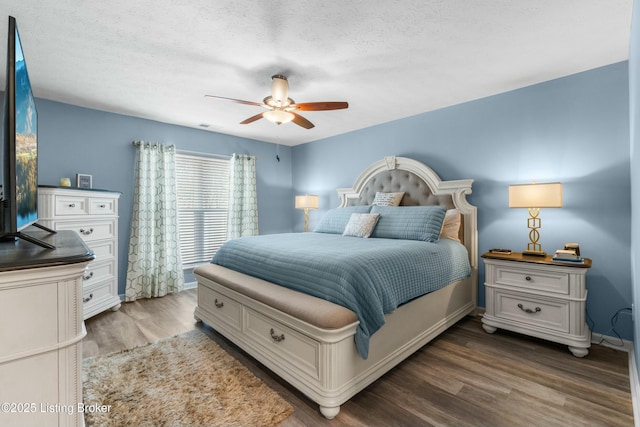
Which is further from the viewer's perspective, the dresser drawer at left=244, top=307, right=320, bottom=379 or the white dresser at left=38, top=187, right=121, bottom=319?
the white dresser at left=38, top=187, right=121, bottom=319

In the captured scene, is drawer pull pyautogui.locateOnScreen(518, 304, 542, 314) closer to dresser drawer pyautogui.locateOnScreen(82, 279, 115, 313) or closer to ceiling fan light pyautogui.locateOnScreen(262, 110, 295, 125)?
ceiling fan light pyautogui.locateOnScreen(262, 110, 295, 125)

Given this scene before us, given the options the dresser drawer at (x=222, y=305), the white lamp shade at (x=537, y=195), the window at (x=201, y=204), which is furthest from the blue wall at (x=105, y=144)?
the white lamp shade at (x=537, y=195)

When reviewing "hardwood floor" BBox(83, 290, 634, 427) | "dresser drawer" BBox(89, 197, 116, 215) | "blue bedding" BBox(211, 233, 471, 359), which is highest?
"dresser drawer" BBox(89, 197, 116, 215)

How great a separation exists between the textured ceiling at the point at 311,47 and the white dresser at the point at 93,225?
43.6 inches

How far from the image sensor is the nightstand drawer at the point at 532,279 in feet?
7.95

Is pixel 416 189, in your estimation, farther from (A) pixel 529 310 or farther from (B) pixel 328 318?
(B) pixel 328 318

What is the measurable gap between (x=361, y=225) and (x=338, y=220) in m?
0.54

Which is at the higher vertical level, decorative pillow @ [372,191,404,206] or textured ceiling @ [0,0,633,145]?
textured ceiling @ [0,0,633,145]

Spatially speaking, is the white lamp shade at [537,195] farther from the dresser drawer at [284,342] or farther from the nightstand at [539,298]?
the dresser drawer at [284,342]

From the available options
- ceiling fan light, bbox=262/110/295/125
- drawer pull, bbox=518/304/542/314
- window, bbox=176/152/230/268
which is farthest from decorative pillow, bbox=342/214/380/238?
window, bbox=176/152/230/268

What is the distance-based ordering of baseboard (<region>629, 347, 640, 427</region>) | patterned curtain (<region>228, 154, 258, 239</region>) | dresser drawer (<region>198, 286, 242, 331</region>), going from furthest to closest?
patterned curtain (<region>228, 154, 258, 239</region>) → dresser drawer (<region>198, 286, 242, 331</region>) → baseboard (<region>629, 347, 640, 427</region>)

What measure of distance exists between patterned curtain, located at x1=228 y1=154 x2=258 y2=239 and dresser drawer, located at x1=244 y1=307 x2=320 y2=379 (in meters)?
2.77

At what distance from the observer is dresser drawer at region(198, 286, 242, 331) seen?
2.45 metres

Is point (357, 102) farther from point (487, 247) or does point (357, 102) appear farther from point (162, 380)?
point (162, 380)
